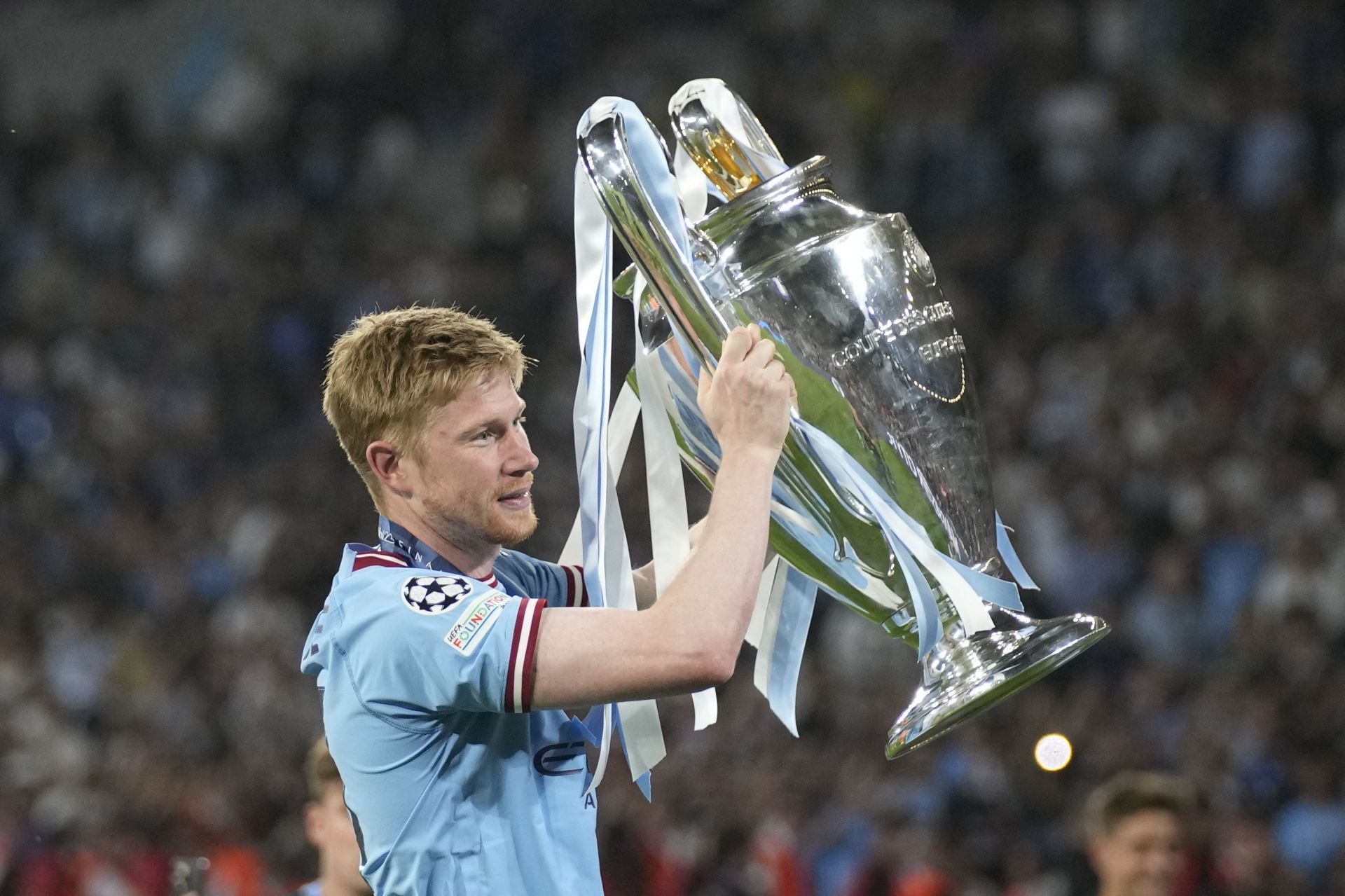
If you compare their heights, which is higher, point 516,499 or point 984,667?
point 516,499

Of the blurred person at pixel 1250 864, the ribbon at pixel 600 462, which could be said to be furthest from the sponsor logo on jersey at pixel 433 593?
the blurred person at pixel 1250 864

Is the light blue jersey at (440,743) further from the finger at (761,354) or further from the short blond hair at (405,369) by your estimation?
the finger at (761,354)

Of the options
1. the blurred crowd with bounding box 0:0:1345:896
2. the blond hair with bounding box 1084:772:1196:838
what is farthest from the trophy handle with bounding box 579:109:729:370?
the blurred crowd with bounding box 0:0:1345:896

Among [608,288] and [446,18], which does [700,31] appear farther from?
[608,288]

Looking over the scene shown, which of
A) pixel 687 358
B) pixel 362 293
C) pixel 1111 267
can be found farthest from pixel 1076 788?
pixel 362 293

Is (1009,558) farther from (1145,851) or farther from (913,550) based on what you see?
(1145,851)

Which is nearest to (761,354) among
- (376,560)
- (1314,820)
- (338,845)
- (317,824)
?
(376,560)

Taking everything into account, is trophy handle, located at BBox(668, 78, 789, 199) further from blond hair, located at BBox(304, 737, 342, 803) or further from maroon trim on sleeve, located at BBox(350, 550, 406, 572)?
blond hair, located at BBox(304, 737, 342, 803)

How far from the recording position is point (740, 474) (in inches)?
77.4

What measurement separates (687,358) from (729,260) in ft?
0.44

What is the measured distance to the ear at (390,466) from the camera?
2.15 metres

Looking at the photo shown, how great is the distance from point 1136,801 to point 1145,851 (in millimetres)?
102

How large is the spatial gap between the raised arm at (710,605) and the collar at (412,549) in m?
0.23

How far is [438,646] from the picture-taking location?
1.99m
